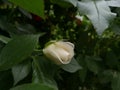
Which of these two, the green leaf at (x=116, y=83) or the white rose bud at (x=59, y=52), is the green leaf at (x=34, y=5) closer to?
the white rose bud at (x=59, y=52)

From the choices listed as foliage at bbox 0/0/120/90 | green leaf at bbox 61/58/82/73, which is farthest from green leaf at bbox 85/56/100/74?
green leaf at bbox 61/58/82/73

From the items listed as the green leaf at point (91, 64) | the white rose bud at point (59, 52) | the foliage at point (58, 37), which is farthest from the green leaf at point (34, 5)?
the green leaf at point (91, 64)

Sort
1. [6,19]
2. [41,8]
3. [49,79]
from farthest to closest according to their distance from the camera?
[6,19], [49,79], [41,8]

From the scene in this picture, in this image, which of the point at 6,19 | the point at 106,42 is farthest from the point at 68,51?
the point at 106,42

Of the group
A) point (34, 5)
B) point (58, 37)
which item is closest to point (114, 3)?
point (34, 5)

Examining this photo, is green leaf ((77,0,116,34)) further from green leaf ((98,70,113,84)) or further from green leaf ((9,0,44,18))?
green leaf ((98,70,113,84))

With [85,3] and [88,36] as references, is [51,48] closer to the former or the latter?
[85,3]

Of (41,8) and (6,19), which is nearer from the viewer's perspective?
(41,8)
